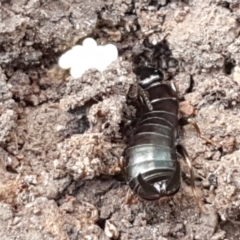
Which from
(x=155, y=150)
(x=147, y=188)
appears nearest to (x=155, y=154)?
(x=155, y=150)

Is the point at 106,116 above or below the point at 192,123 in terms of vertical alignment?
above

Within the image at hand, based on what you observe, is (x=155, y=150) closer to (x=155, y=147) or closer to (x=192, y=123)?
(x=155, y=147)

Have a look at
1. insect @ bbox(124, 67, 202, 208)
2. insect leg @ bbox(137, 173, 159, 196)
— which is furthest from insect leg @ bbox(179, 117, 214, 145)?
insect leg @ bbox(137, 173, 159, 196)

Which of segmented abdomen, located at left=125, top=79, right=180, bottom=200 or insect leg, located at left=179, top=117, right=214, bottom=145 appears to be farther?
insect leg, located at left=179, top=117, right=214, bottom=145

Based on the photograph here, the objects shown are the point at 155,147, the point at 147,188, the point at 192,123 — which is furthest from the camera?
the point at 192,123

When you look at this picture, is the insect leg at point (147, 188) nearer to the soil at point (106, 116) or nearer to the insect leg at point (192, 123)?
the soil at point (106, 116)

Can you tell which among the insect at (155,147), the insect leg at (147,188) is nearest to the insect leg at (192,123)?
the insect at (155,147)

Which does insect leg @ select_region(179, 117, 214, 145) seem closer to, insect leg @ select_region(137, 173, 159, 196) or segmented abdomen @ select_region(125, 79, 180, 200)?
segmented abdomen @ select_region(125, 79, 180, 200)
